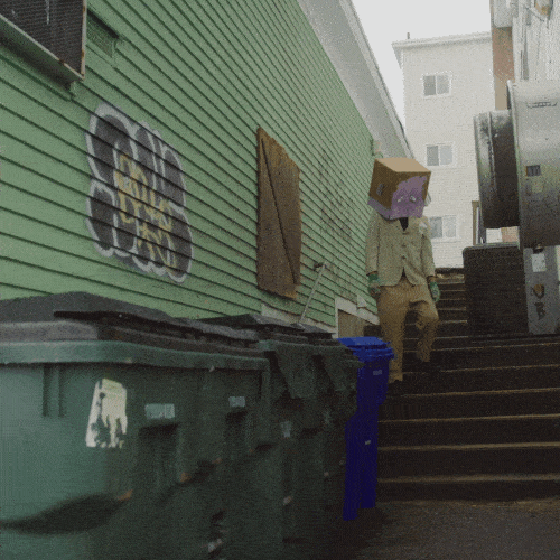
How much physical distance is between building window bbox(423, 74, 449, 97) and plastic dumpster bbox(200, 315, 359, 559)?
2334 centimetres

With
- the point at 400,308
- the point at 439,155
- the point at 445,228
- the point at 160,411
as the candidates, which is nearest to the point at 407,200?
the point at 400,308

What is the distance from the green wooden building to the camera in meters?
4.01

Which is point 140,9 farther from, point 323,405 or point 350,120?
point 350,120

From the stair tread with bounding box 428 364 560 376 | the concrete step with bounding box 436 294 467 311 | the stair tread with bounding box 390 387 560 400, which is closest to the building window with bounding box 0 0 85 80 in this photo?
the stair tread with bounding box 390 387 560 400

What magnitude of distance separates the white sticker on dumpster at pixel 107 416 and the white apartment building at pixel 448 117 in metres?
22.6

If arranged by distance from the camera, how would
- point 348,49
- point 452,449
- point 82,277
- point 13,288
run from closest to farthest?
point 13,288
point 82,277
point 452,449
point 348,49

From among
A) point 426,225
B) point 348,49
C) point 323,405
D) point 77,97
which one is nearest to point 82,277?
point 77,97

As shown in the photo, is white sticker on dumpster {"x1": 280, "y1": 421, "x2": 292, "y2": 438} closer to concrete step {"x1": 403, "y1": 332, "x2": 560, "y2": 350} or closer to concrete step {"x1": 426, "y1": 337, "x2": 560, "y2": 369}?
concrete step {"x1": 426, "y1": 337, "x2": 560, "y2": 369}

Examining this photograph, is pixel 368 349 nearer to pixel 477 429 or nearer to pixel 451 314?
pixel 477 429

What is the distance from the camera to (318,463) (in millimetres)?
4070

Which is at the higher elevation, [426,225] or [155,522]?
[426,225]

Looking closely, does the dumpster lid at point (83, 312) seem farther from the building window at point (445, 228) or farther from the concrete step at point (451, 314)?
the building window at point (445, 228)

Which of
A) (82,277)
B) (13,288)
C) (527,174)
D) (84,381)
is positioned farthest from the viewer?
(527,174)

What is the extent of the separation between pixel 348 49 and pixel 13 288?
9.61 meters
